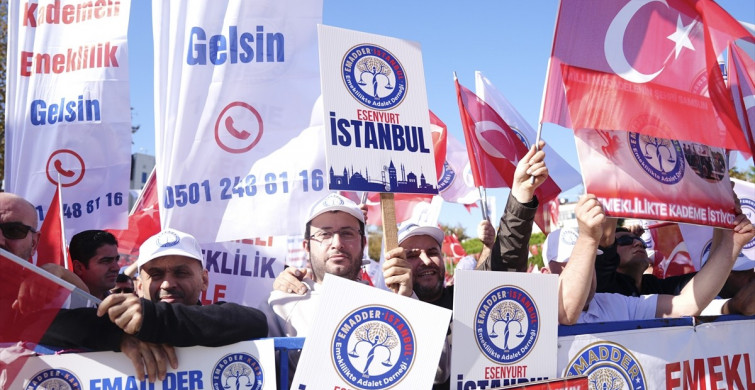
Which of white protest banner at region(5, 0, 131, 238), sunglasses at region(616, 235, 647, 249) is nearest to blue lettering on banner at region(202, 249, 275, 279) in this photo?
white protest banner at region(5, 0, 131, 238)

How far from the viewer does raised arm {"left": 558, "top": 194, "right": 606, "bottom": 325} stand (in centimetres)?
326

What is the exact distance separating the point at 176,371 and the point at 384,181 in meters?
1.14

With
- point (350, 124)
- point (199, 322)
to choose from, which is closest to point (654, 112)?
point (350, 124)

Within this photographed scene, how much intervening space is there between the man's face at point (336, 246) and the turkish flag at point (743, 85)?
2.46 metres

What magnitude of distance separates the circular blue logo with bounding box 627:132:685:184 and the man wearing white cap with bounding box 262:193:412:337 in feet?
5.24

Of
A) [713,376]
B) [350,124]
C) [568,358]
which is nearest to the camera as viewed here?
[350,124]

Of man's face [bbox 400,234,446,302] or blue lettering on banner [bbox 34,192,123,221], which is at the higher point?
blue lettering on banner [bbox 34,192,123,221]

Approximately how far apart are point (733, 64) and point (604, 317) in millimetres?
1831

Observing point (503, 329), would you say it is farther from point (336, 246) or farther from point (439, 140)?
point (439, 140)

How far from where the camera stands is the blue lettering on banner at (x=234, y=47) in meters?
4.84

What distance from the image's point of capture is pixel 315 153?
15.7ft

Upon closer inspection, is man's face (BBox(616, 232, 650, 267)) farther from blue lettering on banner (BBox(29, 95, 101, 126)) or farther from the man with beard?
blue lettering on banner (BBox(29, 95, 101, 126))

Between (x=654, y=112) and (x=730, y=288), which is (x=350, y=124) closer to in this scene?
(x=654, y=112)

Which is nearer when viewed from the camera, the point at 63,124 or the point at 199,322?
the point at 199,322
